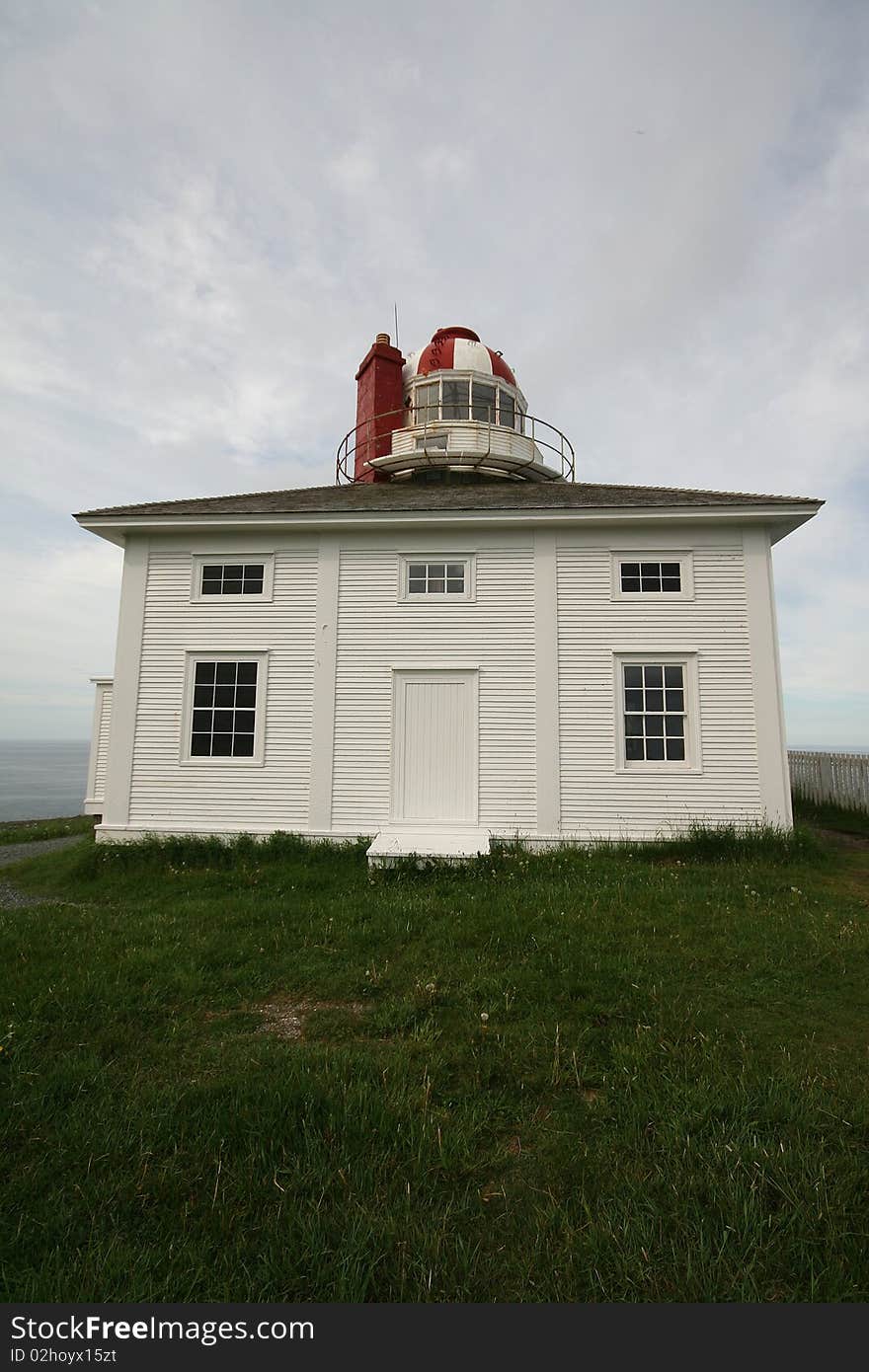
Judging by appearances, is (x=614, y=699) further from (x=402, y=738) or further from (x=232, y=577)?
(x=232, y=577)

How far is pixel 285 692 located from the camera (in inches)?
413

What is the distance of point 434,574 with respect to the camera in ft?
35.2

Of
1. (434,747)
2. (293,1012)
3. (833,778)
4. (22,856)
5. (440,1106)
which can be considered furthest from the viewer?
(833,778)

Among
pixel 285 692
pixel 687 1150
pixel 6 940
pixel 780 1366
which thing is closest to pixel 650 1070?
pixel 687 1150

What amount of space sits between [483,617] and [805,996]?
23.2 ft

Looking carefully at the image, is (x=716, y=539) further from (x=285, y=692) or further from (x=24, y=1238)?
(x=24, y=1238)

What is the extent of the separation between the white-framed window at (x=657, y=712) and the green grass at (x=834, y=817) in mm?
4200

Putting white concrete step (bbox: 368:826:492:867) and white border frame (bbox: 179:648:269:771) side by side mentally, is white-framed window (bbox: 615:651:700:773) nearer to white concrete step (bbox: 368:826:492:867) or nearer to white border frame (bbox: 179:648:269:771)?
white concrete step (bbox: 368:826:492:867)

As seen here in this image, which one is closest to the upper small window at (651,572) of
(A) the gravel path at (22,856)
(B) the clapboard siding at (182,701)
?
(B) the clapboard siding at (182,701)

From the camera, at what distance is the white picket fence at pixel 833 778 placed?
494 inches

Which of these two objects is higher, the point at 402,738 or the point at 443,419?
the point at 443,419

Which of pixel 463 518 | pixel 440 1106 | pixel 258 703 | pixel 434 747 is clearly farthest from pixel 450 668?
pixel 440 1106

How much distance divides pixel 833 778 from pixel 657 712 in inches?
242

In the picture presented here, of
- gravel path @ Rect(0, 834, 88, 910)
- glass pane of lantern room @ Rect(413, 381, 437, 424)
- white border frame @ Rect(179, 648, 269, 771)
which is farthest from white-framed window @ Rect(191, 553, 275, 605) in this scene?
glass pane of lantern room @ Rect(413, 381, 437, 424)
